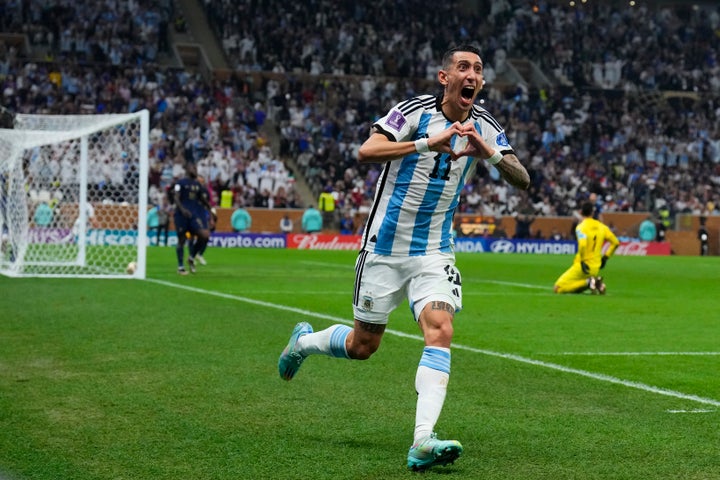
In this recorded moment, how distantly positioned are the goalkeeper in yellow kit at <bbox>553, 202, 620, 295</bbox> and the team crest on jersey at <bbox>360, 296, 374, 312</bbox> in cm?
1356

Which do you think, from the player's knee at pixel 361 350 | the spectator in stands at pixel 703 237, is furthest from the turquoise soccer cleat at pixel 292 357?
the spectator in stands at pixel 703 237

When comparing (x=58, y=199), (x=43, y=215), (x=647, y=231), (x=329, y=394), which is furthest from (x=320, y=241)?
(x=329, y=394)

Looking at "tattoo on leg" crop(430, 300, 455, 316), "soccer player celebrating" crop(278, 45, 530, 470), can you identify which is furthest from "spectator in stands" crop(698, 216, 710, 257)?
"tattoo on leg" crop(430, 300, 455, 316)

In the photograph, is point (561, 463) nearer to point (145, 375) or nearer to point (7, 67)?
point (145, 375)

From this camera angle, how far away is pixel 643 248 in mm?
44188

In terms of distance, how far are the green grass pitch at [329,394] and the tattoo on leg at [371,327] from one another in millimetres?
588

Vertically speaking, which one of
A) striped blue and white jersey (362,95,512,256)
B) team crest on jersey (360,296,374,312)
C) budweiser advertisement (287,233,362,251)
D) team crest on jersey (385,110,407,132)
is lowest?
budweiser advertisement (287,233,362,251)

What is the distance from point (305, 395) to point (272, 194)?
34.8m

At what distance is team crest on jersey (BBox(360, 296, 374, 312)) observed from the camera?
21.5 feet

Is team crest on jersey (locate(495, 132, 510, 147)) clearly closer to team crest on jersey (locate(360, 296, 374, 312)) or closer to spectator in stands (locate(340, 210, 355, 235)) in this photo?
team crest on jersey (locate(360, 296, 374, 312))

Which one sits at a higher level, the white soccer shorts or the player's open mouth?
the player's open mouth

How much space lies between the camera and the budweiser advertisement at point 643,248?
43688 mm

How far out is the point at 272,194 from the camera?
4262 centimetres

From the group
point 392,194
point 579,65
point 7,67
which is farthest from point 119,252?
point 579,65
